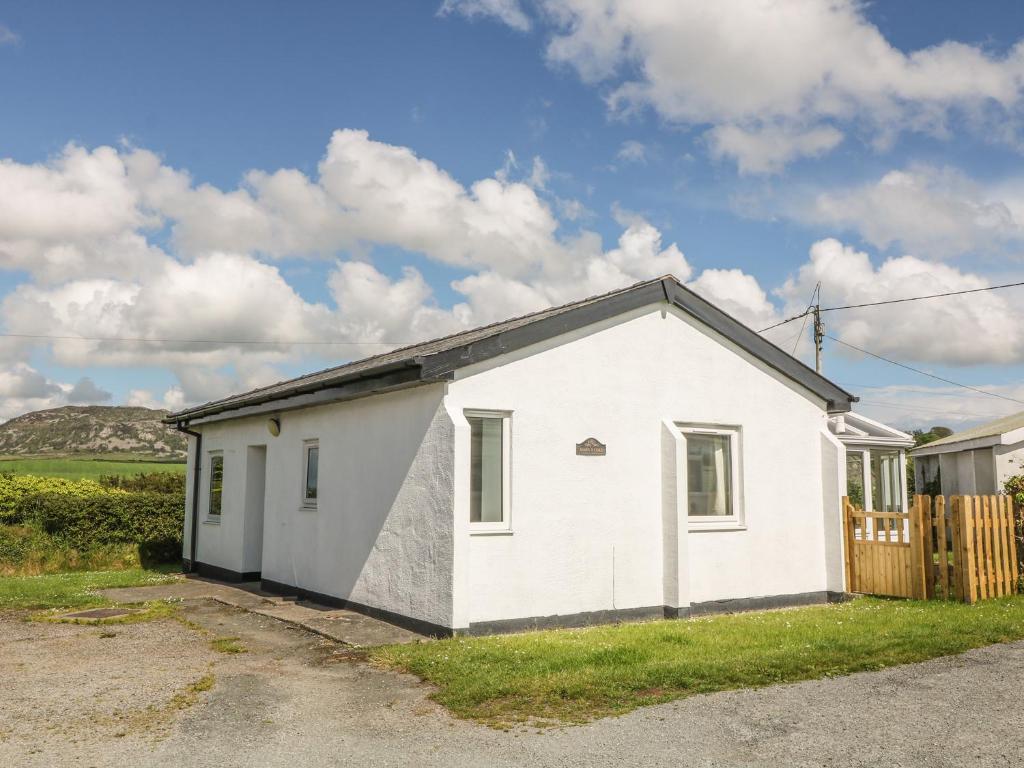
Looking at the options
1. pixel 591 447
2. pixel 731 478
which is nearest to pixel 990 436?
pixel 731 478

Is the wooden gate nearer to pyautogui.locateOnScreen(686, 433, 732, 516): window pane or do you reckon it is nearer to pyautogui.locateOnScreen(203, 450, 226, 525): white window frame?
pyautogui.locateOnScreen(686, 433, 732, 516): window pane

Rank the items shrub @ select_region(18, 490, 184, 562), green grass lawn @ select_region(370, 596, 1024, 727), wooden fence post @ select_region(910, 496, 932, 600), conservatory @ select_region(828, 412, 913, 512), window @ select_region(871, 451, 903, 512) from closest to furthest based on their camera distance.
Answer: green grass lawn @ select_region(370, 596, 1024, 727) → wooden fence post @ select_region(910, 496, 932, 600) → shrub @ select_region(18, 490, 184, 562) → conservatory @ select_region(828, 412, 913, 512) → window @ select_region(871, 451, 903, 512)

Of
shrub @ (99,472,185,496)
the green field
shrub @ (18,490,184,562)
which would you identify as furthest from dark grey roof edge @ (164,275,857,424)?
the green field

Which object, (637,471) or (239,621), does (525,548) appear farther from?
(239,621)

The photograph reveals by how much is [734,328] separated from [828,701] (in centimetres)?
626

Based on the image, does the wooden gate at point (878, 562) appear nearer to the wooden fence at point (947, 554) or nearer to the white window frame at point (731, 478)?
the wooden fence at point (947, 554)

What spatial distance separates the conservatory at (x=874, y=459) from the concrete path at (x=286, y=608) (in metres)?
12.1

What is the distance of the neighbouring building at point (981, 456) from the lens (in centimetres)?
2428

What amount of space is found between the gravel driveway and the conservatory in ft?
39.4

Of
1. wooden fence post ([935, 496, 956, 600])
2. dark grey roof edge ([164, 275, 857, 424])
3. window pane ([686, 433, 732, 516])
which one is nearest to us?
dark grey roof edge ([164, 275, 857, 424])

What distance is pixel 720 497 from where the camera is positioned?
11.4 metres

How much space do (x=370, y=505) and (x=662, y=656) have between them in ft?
14.8

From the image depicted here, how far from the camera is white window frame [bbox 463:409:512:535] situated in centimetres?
943

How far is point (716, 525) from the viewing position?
11.1m
